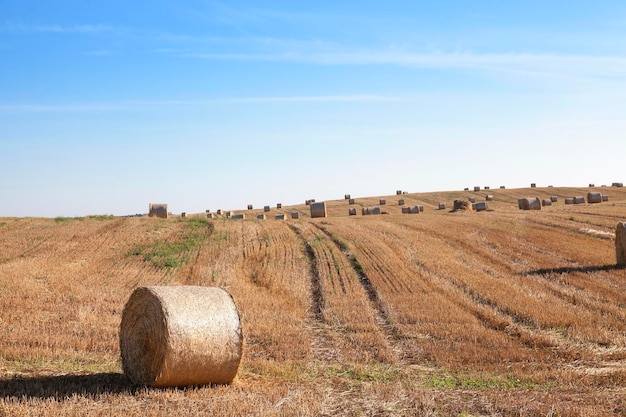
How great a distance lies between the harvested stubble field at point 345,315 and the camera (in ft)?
27.5

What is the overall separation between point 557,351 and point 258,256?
14.0 meters

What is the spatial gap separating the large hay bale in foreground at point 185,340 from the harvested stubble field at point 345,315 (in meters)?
0.29

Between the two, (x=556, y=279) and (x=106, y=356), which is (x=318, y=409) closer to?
(x=106, y=356)

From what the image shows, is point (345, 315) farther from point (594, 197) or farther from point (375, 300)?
point (594, 197)

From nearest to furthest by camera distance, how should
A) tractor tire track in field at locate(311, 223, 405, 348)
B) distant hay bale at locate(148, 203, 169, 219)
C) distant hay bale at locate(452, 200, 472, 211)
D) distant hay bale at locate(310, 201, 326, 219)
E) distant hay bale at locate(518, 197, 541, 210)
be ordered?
tractor tire track in field at locate(311, 223, 405, 348) < distant hay bale at locate(148, 203, 169, 219) < distant hay bale at locate(310, 201, 326, 219) < distant hay bale at locate(518, 197, 541, 210) < distant hay bale at locate(452, 200, 472, 211)

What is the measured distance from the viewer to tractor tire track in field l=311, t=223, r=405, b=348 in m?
13.3

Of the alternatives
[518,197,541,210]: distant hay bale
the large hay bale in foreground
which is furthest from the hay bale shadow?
[518,197,541,210]: distant hay bale

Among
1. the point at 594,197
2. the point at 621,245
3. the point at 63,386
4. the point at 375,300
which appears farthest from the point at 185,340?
the point at 594,197

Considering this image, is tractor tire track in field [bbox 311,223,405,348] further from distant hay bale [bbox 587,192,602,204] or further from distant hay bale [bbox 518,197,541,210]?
distant hay bale [bbox 587,192,602,204]

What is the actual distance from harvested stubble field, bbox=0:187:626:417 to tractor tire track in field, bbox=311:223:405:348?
3.3 inches

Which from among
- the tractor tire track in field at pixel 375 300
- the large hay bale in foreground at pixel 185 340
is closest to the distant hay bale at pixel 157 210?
the tractor tire track in field at pixel 375 300

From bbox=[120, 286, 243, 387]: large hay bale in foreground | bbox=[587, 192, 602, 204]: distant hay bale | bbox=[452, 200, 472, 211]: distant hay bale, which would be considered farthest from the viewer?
bbox=[587, 192, 602, 204]: distant hay bale

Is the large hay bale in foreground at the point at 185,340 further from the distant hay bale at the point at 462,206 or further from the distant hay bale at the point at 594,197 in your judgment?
the distant hay bale at the point at 594,197

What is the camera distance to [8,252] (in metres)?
24.4
